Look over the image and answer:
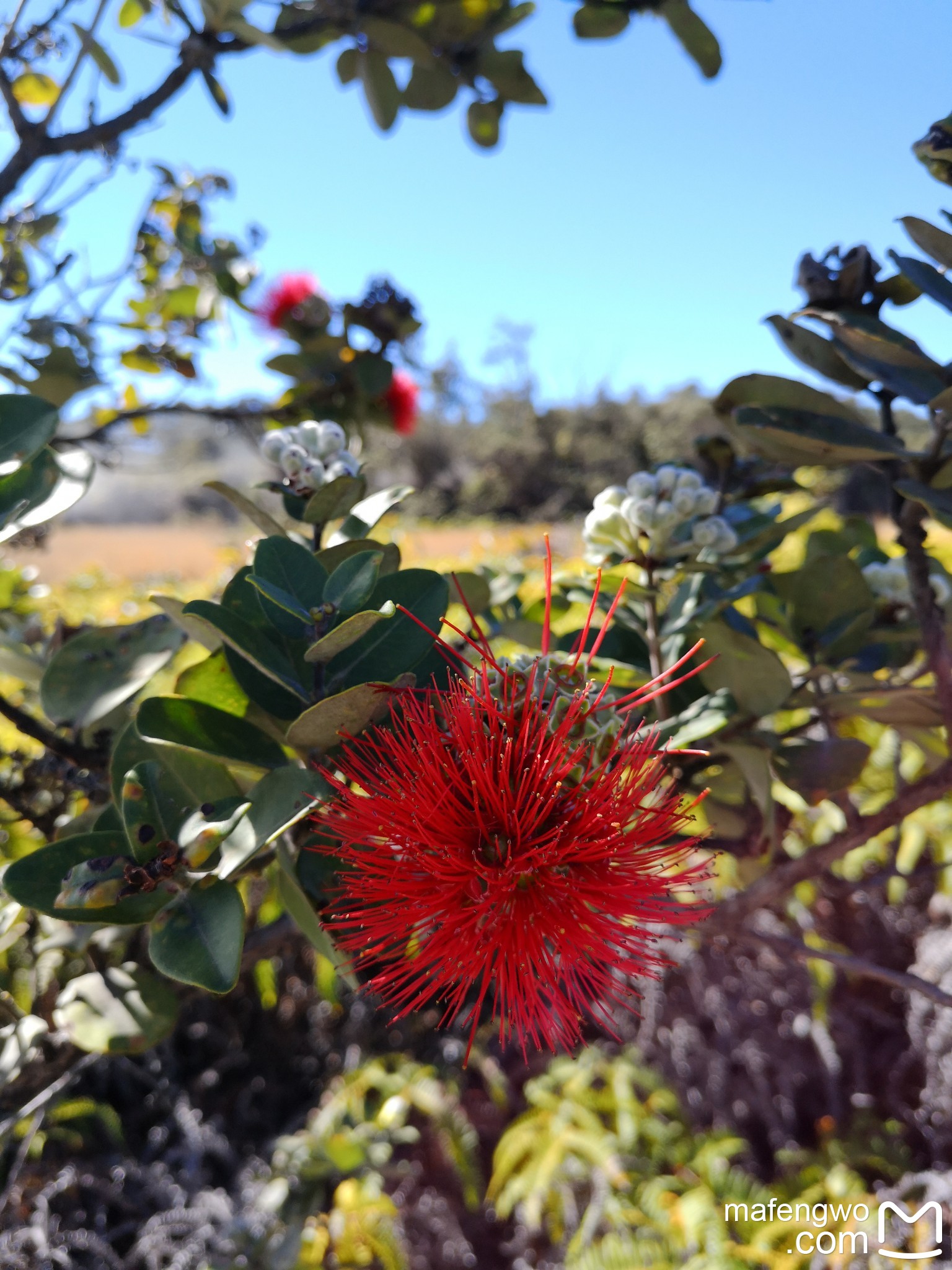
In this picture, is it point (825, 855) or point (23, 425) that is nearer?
point (23, 425)

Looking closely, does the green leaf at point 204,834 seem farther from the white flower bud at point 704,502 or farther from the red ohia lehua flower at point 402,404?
the red ohia lehua flower at point 402,404

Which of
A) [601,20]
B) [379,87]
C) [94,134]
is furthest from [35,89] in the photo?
[601,20]

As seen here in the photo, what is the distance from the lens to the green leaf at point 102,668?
62 cm

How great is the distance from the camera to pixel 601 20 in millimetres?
786

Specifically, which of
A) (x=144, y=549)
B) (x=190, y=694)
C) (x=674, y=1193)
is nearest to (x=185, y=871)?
(x=190, y=694)

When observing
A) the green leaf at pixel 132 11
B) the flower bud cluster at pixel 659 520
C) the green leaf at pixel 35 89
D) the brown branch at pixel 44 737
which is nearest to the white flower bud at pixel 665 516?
the flower bud cluster at pixel 659 520

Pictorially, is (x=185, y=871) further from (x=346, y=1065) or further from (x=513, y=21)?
(x=346, y=1065)

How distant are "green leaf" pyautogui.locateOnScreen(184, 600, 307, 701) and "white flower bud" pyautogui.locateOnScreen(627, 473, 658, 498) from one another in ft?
0.92

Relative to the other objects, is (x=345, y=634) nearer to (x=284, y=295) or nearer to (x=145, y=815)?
(x=145, y=815)

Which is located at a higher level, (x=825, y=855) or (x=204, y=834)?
(x=204, y=834)

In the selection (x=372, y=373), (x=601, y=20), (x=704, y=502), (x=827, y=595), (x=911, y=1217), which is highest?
(x=601, y=20)

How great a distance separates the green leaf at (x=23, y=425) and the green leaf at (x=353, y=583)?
23cm

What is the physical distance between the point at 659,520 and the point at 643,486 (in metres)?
0.04

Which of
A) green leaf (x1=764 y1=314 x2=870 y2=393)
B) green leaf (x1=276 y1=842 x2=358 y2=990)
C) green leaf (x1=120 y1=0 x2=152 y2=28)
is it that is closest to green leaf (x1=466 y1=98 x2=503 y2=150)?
green leaf (x1=120 y1=0 x2=152 y2=28)
